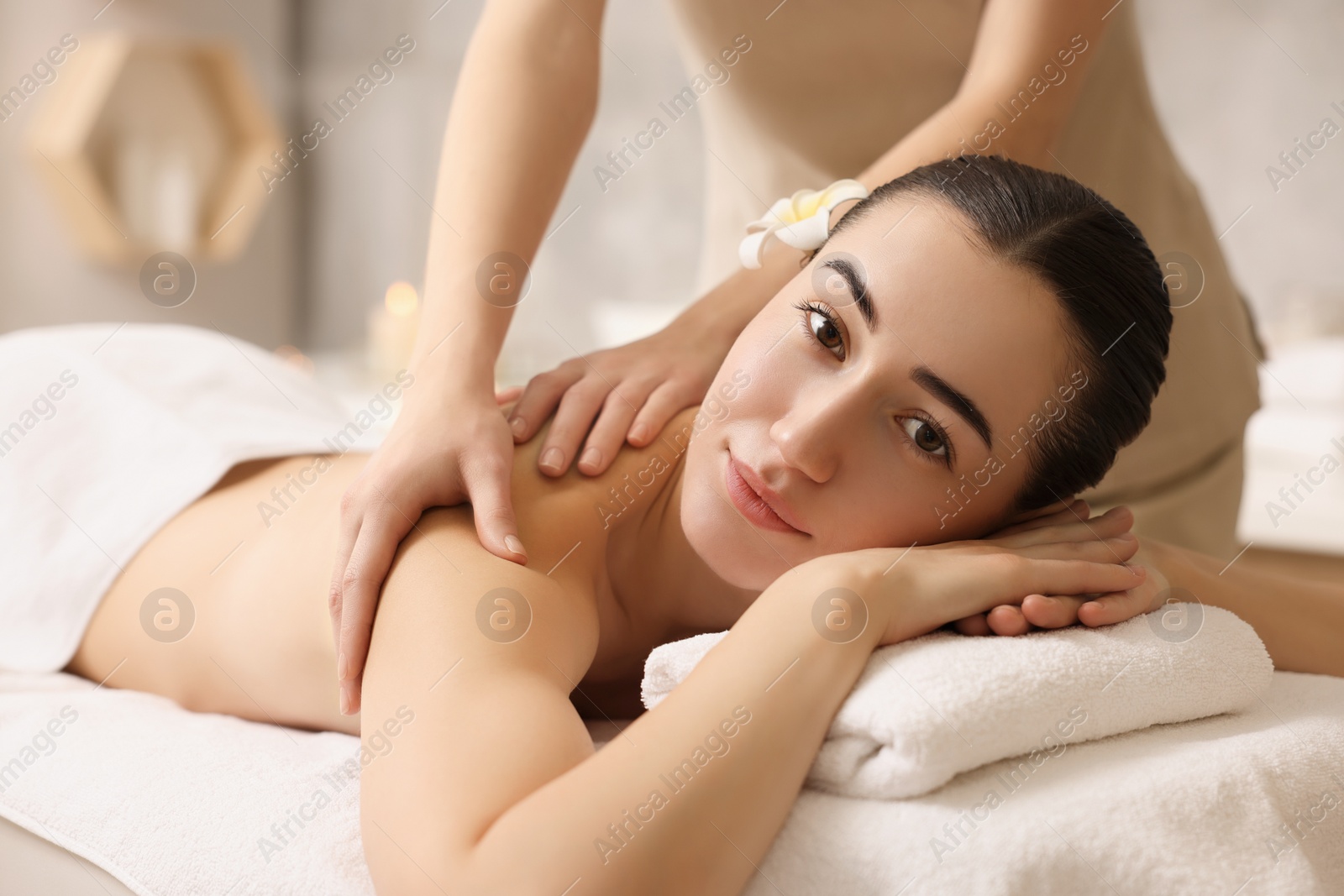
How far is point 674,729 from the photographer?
2.35 feet

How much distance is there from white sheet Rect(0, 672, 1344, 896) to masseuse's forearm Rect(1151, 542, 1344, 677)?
0.29 feet

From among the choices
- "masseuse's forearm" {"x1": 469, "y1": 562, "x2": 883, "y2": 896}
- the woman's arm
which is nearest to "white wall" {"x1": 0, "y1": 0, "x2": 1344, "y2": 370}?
the woman's arm

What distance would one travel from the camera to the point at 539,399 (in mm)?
1121

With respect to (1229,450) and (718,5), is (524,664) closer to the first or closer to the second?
(718,5)

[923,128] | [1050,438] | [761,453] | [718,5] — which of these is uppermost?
[718,5]

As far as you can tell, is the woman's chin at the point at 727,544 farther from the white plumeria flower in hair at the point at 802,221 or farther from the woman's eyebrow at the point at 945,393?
the white plumeria flower in hair at the point at 802,221

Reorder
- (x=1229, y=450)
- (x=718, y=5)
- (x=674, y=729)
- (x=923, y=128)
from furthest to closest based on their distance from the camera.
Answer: (x=1229, y=450) < (x=718, y=5) < (x=923, y=128) < (x=674, y=729)

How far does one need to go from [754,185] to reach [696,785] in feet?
3.63

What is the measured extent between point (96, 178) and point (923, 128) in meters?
2.91

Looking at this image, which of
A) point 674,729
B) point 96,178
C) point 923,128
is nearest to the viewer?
point 674,729

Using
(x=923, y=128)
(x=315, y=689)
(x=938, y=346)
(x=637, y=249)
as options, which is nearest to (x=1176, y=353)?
(x=923, y=128)

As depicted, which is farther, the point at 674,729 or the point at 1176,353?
the point at 1176,353

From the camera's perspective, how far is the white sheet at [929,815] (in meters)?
0.70

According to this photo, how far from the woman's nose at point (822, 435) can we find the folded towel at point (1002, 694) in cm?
16
